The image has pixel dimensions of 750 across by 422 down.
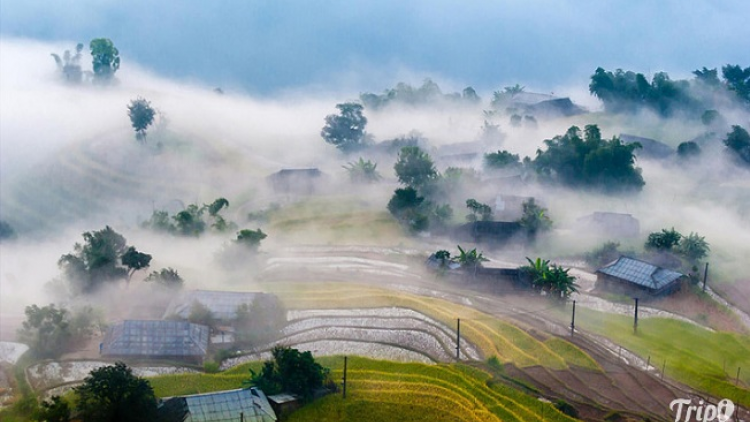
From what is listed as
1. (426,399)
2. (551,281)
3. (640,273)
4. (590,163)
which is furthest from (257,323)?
(590,163)

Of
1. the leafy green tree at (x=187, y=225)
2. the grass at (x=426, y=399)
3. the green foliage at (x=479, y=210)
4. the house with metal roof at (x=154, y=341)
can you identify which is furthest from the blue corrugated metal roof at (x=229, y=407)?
the green foliage at (x=479, y=210)

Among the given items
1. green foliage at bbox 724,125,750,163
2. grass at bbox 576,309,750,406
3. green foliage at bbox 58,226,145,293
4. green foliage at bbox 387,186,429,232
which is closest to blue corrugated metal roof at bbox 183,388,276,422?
green foliage at bbox 58,226,145,293

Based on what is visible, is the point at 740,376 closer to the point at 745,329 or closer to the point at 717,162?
the point at 745,329

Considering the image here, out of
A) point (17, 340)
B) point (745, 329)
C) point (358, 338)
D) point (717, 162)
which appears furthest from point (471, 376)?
point (717, 162)

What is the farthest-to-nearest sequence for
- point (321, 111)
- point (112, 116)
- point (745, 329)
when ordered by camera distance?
point (321, 111) → point (112, 116) → point (745, 329)

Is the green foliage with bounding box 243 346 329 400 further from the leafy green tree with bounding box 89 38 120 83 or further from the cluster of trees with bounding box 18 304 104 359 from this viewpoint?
the leafy green tree with bounding box 89 38 120 83

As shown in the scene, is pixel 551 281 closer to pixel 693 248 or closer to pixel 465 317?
pixel 465 317

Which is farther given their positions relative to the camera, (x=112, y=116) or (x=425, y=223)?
(x=112, y=116)
